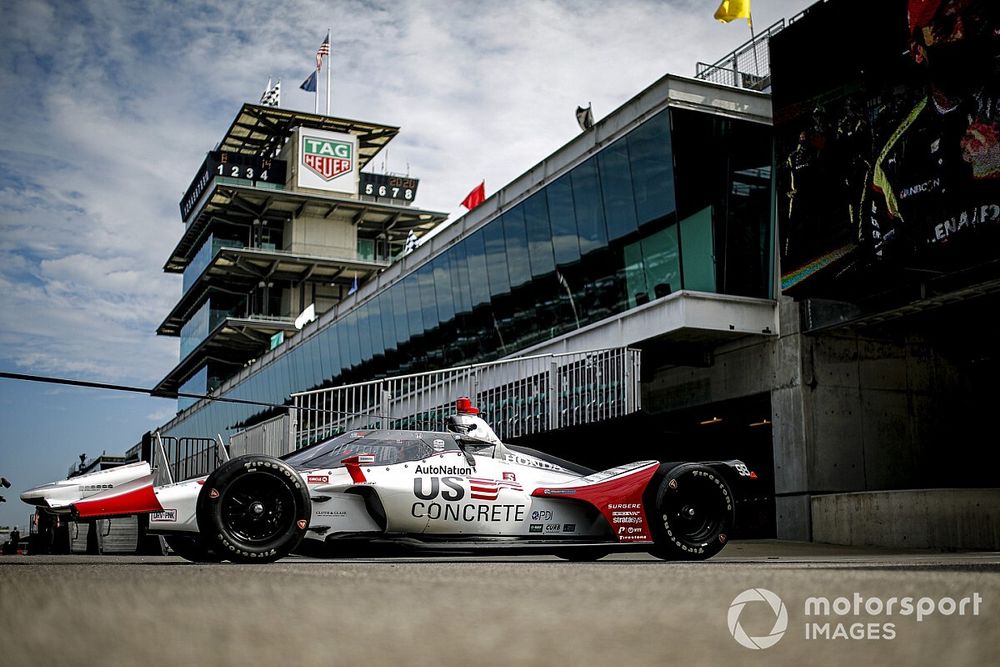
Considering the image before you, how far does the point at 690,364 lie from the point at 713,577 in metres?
20.1

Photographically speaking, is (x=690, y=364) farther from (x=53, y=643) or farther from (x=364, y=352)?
(x=53, y=643)

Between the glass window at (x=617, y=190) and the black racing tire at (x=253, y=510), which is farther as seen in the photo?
the glass window at (x=617, y=190)

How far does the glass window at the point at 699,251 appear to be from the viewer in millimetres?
19766

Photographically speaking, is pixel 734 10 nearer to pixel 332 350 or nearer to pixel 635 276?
pixel 635 276

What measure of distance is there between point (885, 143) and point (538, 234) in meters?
9.86

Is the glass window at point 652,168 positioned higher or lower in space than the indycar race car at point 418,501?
higher

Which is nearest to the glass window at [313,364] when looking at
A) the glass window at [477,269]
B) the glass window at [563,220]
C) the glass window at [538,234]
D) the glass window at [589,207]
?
the glass window at [477,269]

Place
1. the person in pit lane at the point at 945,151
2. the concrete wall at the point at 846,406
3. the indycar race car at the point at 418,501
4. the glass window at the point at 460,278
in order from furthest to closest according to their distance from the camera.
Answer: the glass window at the point at 460,278, the concrete wall at the point at 846,406, the person in pit lane at the point at 945,151, the indycar race car at the point at 418,501

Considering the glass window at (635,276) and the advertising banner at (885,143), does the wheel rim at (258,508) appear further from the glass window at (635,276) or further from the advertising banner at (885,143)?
the glass window at (635,276)

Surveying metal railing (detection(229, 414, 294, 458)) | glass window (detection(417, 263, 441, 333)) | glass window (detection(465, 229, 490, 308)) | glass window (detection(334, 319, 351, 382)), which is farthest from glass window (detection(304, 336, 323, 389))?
metal railing (detection(229, 414, 294, 458))

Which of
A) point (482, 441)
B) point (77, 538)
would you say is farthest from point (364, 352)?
point (482, 441)

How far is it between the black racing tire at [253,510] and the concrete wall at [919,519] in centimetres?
1143

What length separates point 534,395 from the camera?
2248 centimetres

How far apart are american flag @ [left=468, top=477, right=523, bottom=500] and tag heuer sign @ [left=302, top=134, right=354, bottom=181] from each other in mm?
63589
